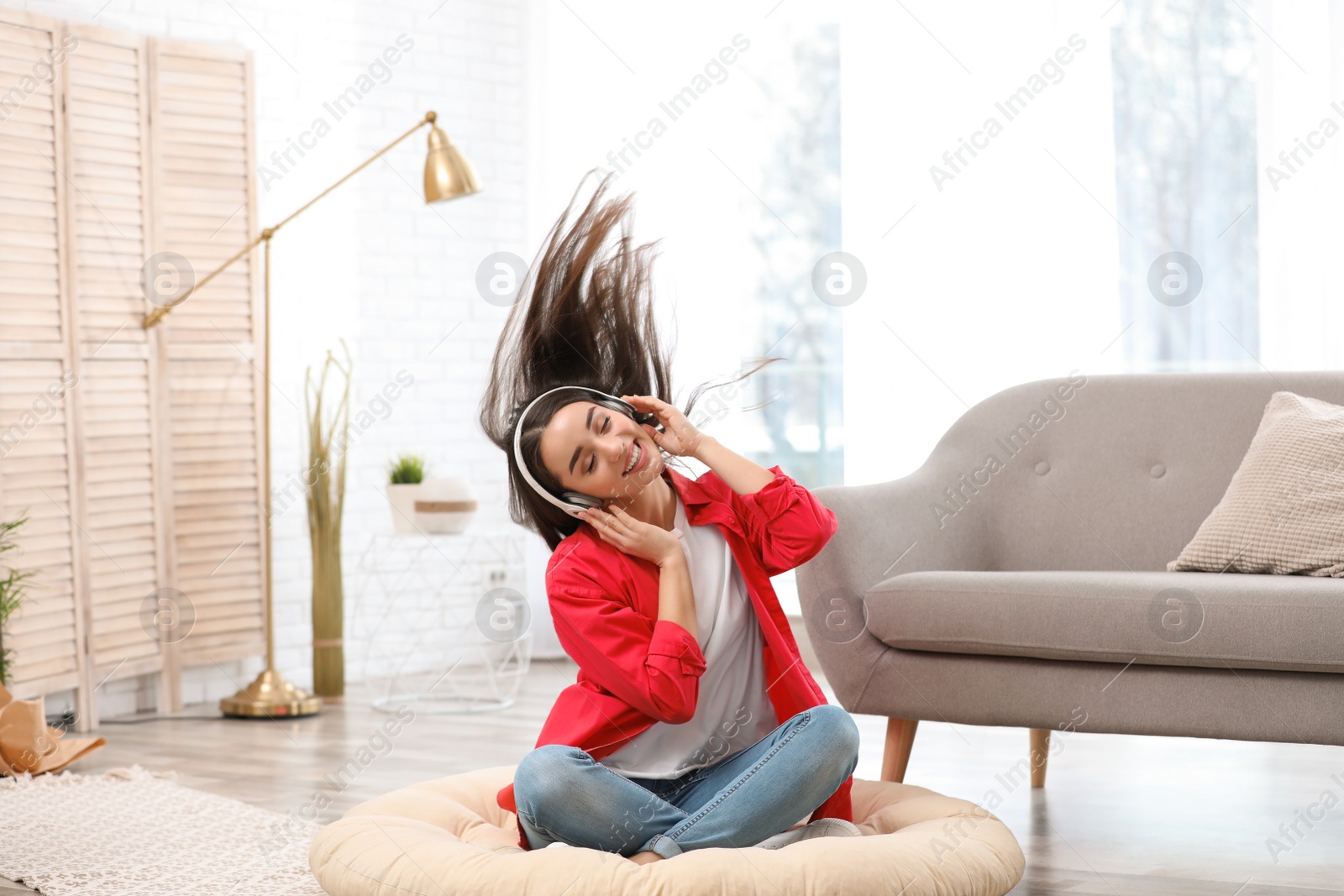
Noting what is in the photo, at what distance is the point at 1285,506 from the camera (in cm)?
245

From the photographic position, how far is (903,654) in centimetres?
246

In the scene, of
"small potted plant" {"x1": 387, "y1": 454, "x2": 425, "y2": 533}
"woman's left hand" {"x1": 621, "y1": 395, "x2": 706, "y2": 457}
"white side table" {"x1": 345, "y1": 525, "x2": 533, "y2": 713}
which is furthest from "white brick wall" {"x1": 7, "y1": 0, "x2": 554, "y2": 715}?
"woman's left hand" {"x1": 621, "y1": 395, "x2": 706, "y2": 457}

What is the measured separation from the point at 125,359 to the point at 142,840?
5.87 ft

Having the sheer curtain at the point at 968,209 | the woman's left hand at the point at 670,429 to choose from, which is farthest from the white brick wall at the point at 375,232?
the woman's left hand at the point at 670,429

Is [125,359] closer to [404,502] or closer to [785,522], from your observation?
[404,502]

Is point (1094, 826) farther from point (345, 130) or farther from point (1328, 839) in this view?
point (345, 130)

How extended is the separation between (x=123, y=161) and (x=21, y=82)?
351 millimetres

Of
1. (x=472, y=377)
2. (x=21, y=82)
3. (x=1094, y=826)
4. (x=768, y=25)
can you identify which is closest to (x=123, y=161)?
(x=21, y=82)

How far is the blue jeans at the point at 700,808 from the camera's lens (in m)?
1.78

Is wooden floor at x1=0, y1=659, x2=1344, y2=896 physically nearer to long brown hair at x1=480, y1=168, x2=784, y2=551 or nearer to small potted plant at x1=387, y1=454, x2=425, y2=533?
small potted plant at x1=387, y1=454, x2=425, y2=533

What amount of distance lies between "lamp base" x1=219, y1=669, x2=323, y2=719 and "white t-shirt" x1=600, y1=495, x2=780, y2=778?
88.2 inches

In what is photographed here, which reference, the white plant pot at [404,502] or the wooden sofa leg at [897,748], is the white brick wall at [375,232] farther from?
the wooden sofa leg at [897,748]

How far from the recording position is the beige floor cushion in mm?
1619

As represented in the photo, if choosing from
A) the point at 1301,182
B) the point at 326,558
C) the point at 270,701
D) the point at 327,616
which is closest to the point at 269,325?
the point at 326,558
